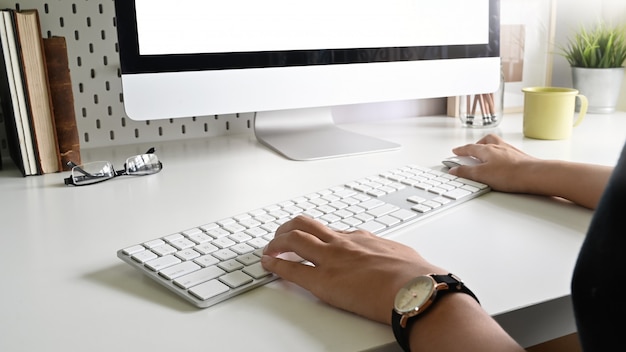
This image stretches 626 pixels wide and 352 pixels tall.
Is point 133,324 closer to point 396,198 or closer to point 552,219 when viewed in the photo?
point 396,198

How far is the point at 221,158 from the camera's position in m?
1.00

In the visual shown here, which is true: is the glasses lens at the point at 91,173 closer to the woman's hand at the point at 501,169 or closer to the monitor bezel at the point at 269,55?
the monitor bezel at the point at 269,55

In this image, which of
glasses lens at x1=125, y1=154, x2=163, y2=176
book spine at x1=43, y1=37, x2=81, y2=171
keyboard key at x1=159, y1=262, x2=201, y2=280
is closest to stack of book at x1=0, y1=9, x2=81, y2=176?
book spine at x1=43, y1=37, x2=81, y2=171

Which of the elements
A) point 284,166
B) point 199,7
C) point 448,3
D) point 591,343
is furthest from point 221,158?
point 591,343

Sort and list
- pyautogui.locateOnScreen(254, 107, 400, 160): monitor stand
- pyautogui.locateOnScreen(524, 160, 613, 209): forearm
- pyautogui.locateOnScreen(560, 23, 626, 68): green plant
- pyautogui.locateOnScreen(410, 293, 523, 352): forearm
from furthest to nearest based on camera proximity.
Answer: pyautogui.locateOnScreen(560, 23, 626, 68): green plant, pyautogui.locateOnScreen(254, 107, 400, 160): monitor stand, pyautogui.locateOnScreen(524, 160, 613, 209): forearm, pyautogui.locateOnScreen(410, 293, 523, 352): forearm

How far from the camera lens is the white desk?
43cm

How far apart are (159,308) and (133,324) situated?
0.10ft

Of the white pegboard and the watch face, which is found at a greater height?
the white pegboard

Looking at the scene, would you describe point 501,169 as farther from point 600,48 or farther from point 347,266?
point 600,48

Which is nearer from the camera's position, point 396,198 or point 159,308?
point 159,308

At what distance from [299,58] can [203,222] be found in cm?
36

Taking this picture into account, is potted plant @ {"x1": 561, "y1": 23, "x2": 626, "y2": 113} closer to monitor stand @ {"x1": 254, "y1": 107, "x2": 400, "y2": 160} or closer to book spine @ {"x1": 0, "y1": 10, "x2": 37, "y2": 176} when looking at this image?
monitor stand @ {"x1": 254, "y1": 107, "x2": 400, "y2": 160}

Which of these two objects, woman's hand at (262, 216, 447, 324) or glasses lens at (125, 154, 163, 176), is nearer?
woman's hand at (262, 216, 447, 324)

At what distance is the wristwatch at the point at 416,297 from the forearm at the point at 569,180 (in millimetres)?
318
